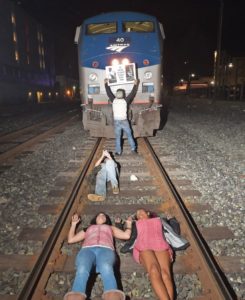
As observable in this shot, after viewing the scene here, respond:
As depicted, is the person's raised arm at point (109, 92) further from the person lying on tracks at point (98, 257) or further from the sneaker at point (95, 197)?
the person lying on tracks at point (98, 257)

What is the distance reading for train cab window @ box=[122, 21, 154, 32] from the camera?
1112 centimetres

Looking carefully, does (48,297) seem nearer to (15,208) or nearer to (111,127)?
(15,208)

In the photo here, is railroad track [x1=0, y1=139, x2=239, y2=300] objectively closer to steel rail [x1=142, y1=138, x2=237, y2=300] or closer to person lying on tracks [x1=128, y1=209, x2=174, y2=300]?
steel rail [x1=142, y1=138, x2=237, y2=300]

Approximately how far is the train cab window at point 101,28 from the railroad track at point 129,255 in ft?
20.2

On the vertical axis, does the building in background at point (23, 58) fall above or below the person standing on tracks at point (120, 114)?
above

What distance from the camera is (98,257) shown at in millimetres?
3639

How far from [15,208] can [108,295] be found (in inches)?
121

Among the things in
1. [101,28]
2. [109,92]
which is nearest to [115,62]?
[109,92]

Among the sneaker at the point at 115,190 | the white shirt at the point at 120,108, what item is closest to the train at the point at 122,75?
the white shirt at the point at 120,108

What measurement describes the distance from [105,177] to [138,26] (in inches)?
268

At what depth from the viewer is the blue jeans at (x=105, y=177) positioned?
6.07 metres

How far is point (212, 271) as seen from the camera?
3.50m

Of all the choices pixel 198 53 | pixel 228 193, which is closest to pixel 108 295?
pixel 228 193

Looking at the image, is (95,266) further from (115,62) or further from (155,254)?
(115,62)
